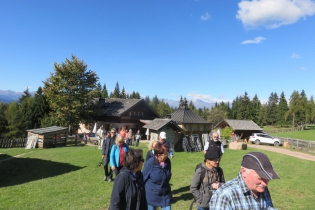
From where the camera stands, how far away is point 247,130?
130ft

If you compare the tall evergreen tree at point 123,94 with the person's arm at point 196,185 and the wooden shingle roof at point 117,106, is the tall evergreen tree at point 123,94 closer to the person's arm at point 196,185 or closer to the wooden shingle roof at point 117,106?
the wooden shingle roof at point 117,106

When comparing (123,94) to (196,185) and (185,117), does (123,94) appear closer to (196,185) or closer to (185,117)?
(185,117)

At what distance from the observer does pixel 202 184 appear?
156 inches

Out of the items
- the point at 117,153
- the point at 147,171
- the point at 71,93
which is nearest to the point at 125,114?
the point at 71,93

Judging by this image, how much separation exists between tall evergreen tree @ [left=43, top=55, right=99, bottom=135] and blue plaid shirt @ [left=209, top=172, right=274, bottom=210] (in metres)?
31.9

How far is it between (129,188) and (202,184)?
147 centimetres

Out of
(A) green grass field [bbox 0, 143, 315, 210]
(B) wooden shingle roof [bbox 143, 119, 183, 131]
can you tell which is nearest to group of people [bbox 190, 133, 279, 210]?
(A) green grass field [bbox 0, 143, 315, 210]

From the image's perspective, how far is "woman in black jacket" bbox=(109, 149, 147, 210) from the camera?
3.07 metres

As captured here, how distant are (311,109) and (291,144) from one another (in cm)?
5467

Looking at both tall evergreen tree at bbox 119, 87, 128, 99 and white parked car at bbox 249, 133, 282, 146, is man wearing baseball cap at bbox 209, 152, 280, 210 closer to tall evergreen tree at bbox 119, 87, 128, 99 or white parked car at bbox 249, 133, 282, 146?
white parked car at bbox 249, 133, 282, 146

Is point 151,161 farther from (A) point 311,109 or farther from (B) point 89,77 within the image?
(A) point 311,109

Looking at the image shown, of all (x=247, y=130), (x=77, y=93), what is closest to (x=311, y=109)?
(x=247, y=130)

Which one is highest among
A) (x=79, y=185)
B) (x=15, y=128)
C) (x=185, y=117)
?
(x=185, y=117)

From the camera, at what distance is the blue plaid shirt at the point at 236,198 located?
199 centimetres
